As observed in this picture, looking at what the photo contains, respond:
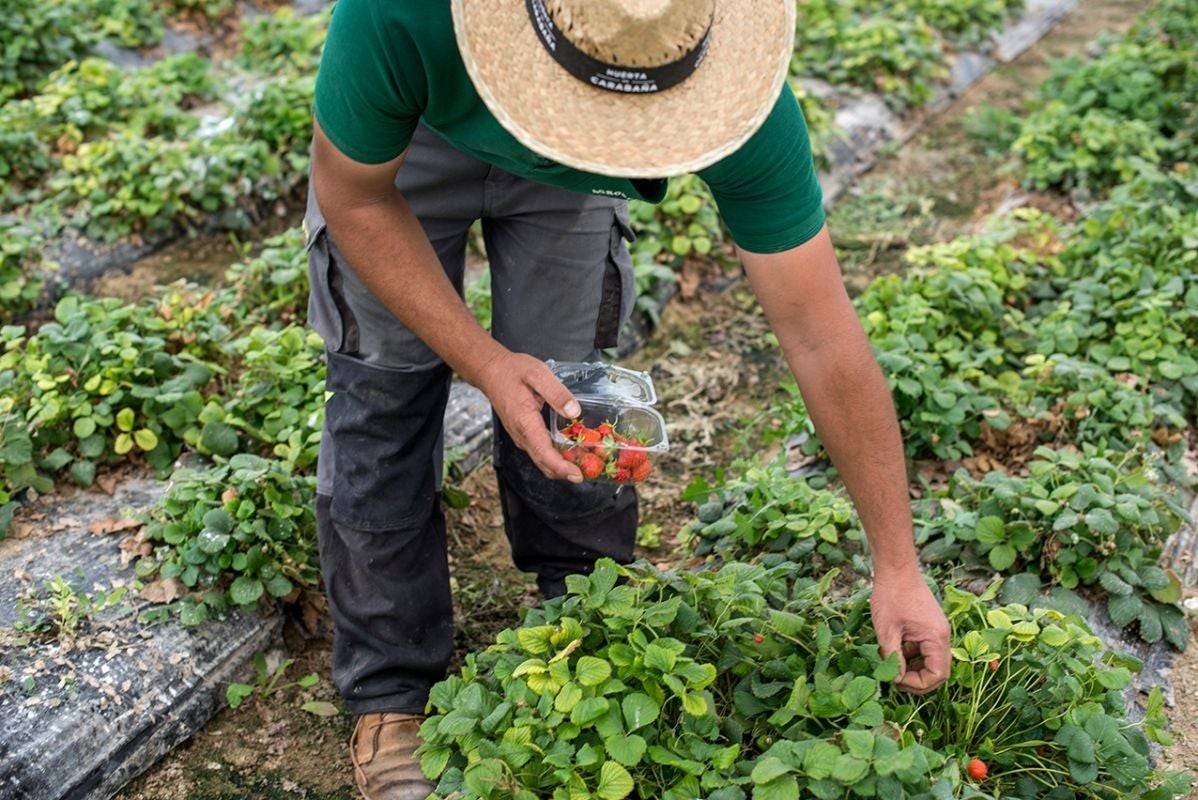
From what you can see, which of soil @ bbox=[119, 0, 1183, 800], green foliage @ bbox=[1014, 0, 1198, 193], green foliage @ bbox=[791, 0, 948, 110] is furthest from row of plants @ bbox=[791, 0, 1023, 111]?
green foliage @ bbox=[1014, 0, 1198, 193]

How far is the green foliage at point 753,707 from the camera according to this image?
2.04m

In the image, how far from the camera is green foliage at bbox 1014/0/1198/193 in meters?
5.23

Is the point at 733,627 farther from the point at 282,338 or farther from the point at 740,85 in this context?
the point at 282,338

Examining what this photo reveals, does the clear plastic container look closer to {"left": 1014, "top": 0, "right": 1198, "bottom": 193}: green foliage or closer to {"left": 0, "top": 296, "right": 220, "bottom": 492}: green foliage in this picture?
{"left": 0, "top": 296, "right": 220, "bottom": 492}: green foliage

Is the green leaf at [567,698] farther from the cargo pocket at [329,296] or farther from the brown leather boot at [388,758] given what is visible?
the cargo pocket at [329,296]

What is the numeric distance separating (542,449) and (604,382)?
51 cm

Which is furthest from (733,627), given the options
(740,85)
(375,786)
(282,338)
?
(282,338)

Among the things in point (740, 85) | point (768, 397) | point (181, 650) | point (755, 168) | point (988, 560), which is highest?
point (740, 85)

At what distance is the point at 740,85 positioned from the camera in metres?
1.83

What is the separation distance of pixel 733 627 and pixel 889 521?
42 centimetres

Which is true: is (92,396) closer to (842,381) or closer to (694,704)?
(694,704)

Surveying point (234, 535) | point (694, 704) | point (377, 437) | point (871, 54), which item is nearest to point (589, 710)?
point (694, 704)

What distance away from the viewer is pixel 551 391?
213 centimetres

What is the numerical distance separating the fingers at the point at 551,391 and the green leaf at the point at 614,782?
0.61m
